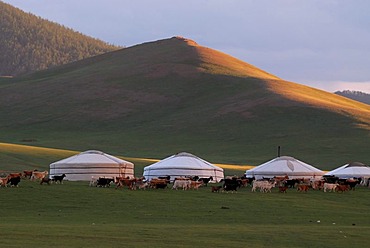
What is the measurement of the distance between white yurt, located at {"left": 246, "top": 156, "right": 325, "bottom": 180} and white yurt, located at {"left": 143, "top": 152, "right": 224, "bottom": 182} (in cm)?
252

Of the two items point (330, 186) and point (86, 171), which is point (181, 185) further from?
point (86, 171)

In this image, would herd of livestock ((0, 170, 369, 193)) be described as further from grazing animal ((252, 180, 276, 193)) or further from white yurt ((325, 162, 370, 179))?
white yurt ((325, 162, 370, 179))

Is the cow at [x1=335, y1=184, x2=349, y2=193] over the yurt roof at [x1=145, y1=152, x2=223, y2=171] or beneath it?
beneath

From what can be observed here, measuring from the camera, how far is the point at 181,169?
50.3m

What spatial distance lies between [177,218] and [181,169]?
20.0 metres

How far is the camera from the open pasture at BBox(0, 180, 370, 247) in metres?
21.8

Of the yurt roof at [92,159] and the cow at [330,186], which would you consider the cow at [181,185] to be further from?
the yurt roof at [92,159]

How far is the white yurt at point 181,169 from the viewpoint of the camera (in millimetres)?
50250

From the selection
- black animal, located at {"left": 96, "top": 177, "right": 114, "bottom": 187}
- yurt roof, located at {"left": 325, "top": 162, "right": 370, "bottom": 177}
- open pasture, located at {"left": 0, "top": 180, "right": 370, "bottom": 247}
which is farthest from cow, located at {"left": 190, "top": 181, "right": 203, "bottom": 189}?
yurt roof, located at {"left": 325, "top": 162, "right": 370, "bottom": 177}

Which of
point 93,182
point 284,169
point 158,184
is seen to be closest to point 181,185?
point 158,184

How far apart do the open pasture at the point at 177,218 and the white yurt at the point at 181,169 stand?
238 inches

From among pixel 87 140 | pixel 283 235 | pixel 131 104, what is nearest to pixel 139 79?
pixel 131 104

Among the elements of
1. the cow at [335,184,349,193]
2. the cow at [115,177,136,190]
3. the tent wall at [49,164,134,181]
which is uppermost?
the tent wall at [49,164,134,181]

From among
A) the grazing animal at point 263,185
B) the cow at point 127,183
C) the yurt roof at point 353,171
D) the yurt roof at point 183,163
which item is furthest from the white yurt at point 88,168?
the yurt roof at point 353,171
